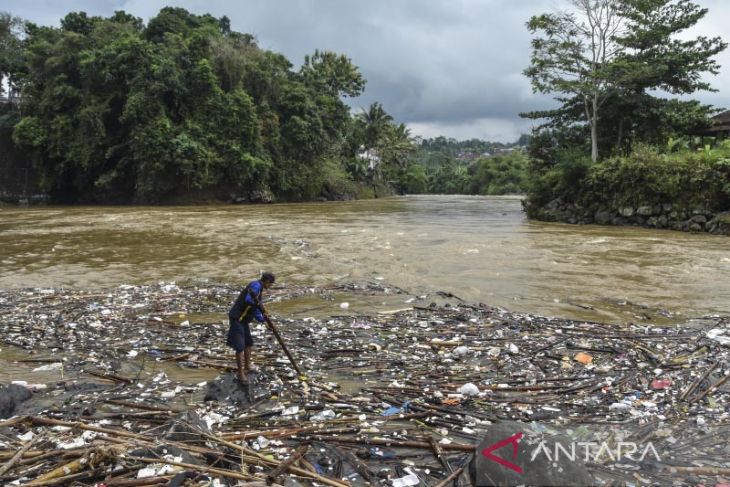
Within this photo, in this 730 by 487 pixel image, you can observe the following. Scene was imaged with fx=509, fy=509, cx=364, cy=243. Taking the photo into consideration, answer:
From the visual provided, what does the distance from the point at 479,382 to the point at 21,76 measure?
5110 centimetres

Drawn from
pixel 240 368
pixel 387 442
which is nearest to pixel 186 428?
Result: pixel 240 368

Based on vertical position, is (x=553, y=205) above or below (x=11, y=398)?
above

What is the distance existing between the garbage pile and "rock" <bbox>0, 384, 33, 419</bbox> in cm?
2

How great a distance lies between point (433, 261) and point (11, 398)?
1054cm

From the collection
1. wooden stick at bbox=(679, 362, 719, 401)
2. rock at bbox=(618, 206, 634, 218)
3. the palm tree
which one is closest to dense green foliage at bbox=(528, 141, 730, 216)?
rock at bbox=(618, 206, 634, 218)

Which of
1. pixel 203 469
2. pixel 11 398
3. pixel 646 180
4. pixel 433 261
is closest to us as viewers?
pixel 203 469

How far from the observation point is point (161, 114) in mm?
36375

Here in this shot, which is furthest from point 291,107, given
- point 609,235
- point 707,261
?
point 707,261

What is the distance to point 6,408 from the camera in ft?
14.8

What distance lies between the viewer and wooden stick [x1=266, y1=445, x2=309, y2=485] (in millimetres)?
3471

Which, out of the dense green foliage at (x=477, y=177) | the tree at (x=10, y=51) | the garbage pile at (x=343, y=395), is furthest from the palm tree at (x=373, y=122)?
the garbage pile at (x=343, y=395)

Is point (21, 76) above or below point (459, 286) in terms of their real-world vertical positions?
above

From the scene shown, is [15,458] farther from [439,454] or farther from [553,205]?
[553,205]

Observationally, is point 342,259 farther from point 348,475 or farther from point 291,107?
point 291,107
